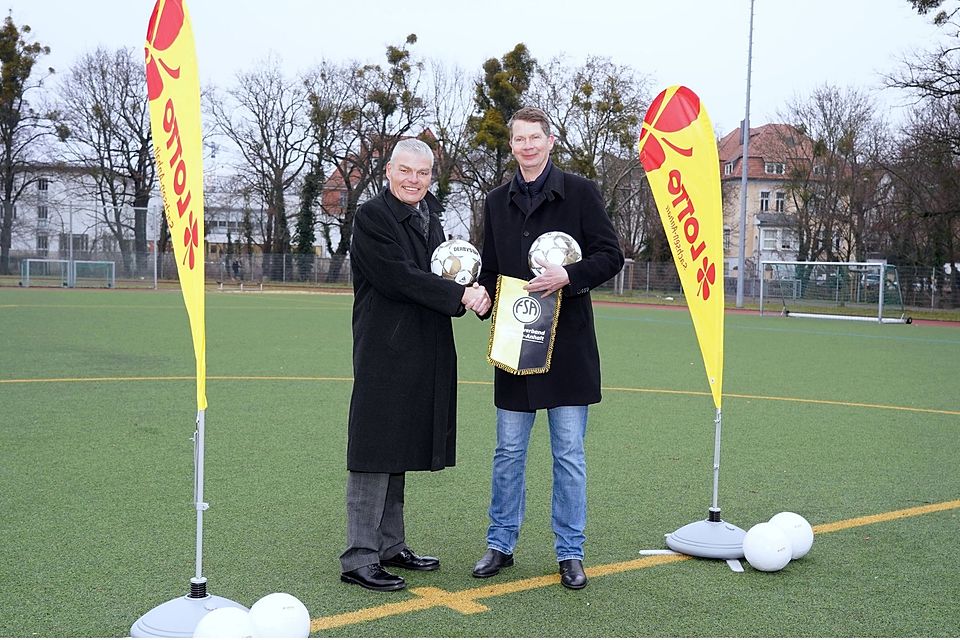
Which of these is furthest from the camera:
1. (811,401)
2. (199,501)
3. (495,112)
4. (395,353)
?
(495,112)

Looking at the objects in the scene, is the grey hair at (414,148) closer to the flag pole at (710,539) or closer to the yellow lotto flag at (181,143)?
the yellow lotto flag at (181,143)

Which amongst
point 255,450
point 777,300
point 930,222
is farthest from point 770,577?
point 930,222

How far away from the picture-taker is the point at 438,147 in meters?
51.8

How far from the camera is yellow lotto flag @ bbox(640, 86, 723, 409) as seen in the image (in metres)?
4.80

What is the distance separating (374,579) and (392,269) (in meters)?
1.33

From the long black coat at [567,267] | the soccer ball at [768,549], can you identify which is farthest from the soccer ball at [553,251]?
the soccer ball at [768,549]

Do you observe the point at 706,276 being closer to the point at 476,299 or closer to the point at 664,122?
the point at 664,122

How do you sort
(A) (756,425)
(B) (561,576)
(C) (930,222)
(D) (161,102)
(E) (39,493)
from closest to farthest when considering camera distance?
(D) (161,102)
(B) (561,576)
(E) (39,493)
(A) (756,425)
(C) (930,222)

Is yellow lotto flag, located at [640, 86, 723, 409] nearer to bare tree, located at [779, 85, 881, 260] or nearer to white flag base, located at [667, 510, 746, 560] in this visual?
white flag base, located at [667, 510, 746, 560]

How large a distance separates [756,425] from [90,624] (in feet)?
20.5

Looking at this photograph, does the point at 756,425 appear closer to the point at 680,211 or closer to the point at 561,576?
the point at 680,211

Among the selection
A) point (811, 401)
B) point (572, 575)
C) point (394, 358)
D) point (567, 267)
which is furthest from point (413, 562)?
point (811, 401)

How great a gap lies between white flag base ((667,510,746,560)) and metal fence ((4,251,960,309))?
27936 mm

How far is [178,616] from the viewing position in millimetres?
3404
